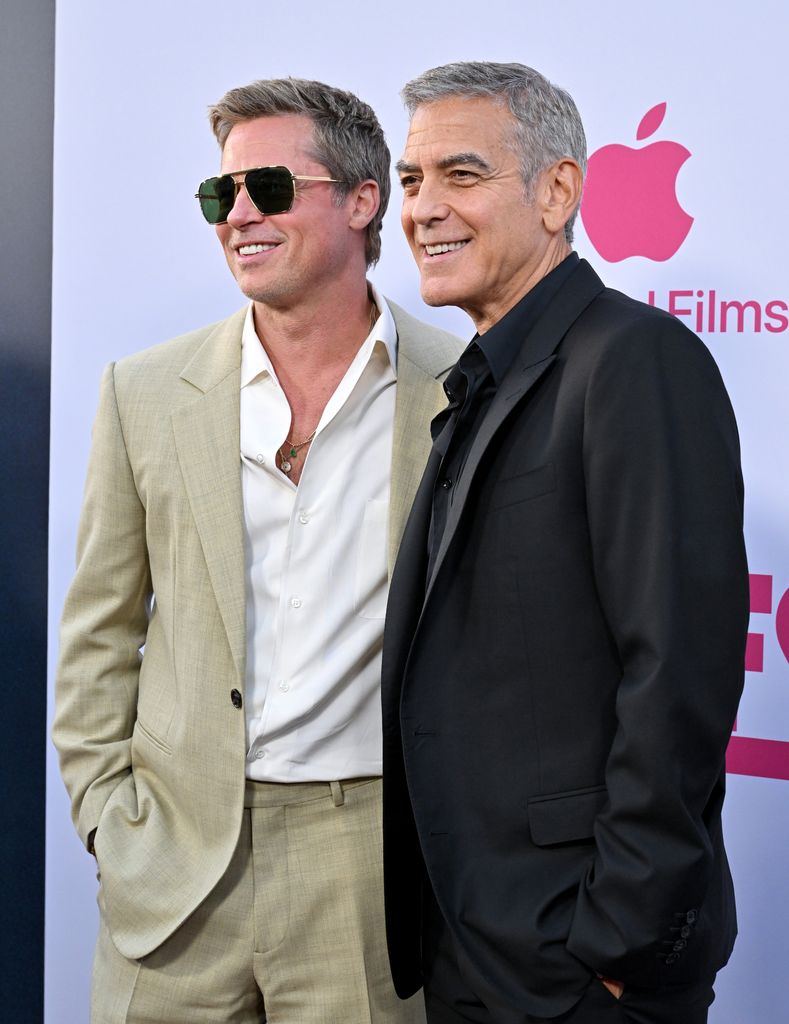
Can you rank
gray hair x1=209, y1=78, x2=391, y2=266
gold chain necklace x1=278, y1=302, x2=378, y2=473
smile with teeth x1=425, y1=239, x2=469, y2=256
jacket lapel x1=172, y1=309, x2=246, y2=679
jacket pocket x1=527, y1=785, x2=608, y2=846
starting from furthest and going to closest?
gray hair x1=209, y1=78, x2=391, y2=266, gold chain necklace x1=278, y1=302, x2=378, y2=473, jacket lapel x1=172, y1=309, x2=246, y2=679, smile with teeth x1=425, y1=239, x2=469, y2=256, jacket pocket x1=527, y1=785, x2=608, y2=846

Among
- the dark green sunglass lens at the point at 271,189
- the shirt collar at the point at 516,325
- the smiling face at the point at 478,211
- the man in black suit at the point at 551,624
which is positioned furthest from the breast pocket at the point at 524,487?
the dark green sunglass lens at the point at 271,189

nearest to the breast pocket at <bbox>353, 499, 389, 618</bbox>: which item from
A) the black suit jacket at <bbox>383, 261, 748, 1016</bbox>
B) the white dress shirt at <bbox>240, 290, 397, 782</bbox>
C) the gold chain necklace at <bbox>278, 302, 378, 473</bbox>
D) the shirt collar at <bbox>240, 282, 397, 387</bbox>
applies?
the white dress shirt at <bbox>240, 290, 397, 782</bbox>

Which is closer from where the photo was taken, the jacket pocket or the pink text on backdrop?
the jacket pocket

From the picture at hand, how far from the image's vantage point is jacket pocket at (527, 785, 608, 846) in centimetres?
146

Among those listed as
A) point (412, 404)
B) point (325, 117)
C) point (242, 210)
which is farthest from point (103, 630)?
point (325, 117)

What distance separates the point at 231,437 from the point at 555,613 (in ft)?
2.70

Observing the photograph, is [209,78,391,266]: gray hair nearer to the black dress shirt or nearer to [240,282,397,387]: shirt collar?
[240,282,397,387]: shirt collar

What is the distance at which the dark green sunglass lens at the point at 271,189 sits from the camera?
2.17m

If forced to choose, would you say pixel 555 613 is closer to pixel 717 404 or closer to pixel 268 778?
pixel 717 404

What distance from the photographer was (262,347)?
219cm

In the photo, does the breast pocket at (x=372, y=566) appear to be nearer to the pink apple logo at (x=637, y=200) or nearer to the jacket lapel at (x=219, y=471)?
the jacket lapel at (x=219, y=471)

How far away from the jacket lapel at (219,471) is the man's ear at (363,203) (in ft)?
1.09

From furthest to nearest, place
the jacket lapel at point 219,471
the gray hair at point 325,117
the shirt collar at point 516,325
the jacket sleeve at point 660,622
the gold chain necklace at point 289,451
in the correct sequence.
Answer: the gray hair at point 325,117 → the gold chain necklace at point 289,451 → the jacket lapel at point 219,471 → the shirt collar at point 516,325 → the jacket sleeve at point 660,622

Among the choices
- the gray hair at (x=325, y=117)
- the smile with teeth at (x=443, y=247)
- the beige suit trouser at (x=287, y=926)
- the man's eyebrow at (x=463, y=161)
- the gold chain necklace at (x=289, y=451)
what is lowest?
the beige suit trouser at (x=287, y=926)
